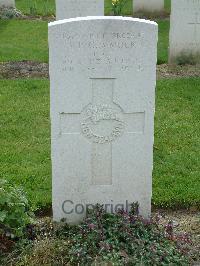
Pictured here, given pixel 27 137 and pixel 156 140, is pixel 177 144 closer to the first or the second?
pixel 156 140

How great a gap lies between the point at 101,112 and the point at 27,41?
7.33 meters

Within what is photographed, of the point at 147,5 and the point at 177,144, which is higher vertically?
the point at 147,5

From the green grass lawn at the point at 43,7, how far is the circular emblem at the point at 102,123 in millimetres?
9907

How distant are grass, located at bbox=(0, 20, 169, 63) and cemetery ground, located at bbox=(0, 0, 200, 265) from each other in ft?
0.12

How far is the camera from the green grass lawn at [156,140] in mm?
4954

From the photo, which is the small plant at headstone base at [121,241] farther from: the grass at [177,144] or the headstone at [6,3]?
the headstone at [6,3]

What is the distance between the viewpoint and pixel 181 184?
5043 mm

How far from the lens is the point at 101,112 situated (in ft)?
13.0

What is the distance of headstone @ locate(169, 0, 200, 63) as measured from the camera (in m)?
8.67

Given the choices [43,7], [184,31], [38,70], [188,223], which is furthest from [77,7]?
[43,7]

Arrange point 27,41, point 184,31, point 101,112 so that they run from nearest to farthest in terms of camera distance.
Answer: point 101,112
point 184,31
point 27,41

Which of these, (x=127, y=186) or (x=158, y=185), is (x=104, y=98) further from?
(x=158, y=185)

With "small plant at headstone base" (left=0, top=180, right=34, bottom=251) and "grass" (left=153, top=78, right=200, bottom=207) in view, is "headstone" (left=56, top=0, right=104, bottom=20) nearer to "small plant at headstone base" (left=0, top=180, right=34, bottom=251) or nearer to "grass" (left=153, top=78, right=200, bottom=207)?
"grass" (left=153, top=78, right=200, bottom=207)

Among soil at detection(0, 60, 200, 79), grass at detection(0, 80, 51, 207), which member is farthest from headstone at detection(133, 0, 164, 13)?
grass at detection(0, 80, 51, 207)
